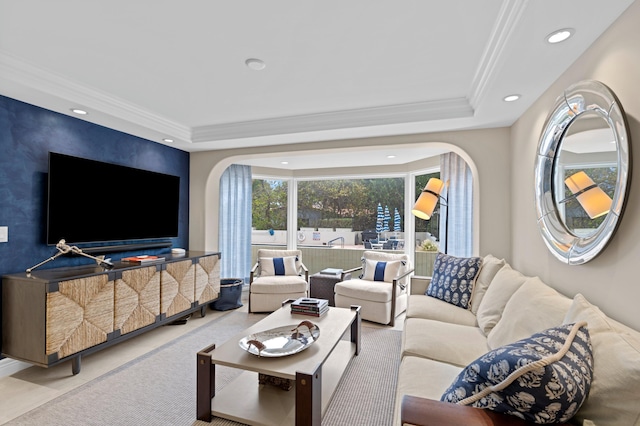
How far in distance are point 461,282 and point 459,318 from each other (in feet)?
1.46

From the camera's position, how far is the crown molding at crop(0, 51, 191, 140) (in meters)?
2.27

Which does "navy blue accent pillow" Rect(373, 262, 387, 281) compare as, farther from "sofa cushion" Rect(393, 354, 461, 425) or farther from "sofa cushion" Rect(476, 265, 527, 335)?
"sofa cushion" Rect(393, 354, 461, 425)

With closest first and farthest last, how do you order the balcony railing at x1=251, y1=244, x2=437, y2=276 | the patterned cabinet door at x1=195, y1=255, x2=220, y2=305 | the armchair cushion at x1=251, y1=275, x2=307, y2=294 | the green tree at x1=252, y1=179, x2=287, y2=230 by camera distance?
1. the patterned cabinet door at x1=195, y1=255, x2=220, y2=305
2. the armchair cushion at x1=251, y1=275, x2=307, y2=294
3. the balcony railing at x1=251, y1=244, x2=437, y2=276
4. the green tree at x1=252, y1=179, x2=287, y2=230

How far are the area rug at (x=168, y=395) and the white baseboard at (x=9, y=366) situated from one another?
763 millimetres

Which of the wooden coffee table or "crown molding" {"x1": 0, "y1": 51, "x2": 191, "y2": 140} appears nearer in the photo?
the wooden coffee table

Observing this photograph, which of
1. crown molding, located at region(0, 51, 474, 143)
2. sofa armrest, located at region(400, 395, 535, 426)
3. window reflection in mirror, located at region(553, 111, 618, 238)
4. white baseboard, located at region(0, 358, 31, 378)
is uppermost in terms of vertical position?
crown molding, located at region(0, 51, 474, 143)

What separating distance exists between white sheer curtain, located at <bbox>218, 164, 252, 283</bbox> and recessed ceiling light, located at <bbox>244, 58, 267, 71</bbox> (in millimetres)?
3049

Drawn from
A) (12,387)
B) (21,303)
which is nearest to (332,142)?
(21,303)

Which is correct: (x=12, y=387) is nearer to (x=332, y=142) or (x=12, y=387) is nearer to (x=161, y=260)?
(x=161, y=260)

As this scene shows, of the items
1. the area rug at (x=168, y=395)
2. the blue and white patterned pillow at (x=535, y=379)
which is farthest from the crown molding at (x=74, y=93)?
the blue and white patterned pillow at (x=535, y=379)

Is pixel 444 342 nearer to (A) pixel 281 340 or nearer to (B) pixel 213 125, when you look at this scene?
(A) pixel 281 340

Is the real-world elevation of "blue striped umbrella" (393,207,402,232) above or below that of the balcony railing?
above

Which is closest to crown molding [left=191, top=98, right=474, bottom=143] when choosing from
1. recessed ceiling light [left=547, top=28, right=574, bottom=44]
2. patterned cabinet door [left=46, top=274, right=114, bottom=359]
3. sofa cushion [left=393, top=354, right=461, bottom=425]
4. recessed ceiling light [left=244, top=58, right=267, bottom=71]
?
recessed ceiling light [left=244, top=58, right=267, bottom=71]

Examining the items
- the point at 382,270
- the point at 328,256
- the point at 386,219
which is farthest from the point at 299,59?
the point at 328,256
